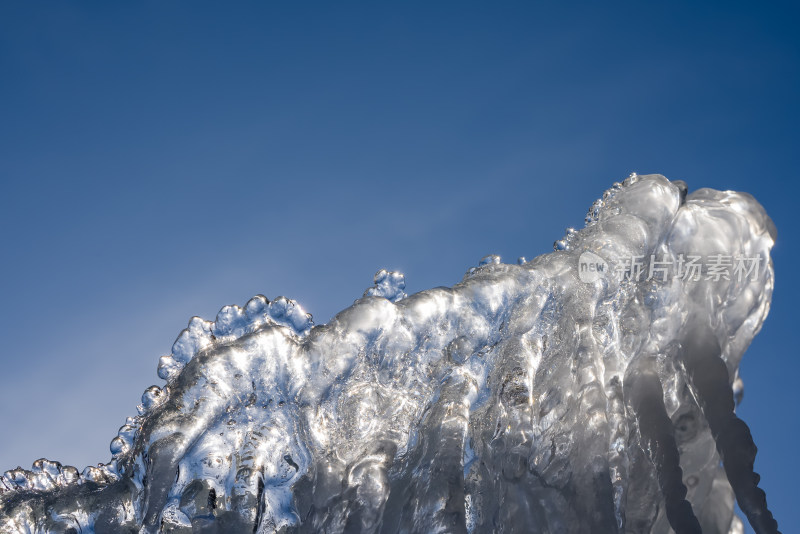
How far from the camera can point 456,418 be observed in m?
4.04

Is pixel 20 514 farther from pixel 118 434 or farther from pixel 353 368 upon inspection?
pixel 353 368

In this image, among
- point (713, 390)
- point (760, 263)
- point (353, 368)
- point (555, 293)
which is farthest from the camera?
point (760, 263)

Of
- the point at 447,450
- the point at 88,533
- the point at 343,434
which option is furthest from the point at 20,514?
→ the point at 447,450

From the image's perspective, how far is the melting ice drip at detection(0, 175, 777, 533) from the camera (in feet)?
11.8

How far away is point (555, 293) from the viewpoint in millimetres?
4281

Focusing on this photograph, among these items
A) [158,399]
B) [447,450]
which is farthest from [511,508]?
[158,399]

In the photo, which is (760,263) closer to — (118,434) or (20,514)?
(118,434)

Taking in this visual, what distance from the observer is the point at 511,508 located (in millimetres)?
3922

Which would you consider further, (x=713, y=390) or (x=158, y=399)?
(x=713, y=390)

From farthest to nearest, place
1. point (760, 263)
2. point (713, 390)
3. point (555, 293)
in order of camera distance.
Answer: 1. point (760, 263)
2. point (713, 390)
3. point (555, 293)

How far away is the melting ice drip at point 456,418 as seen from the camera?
3.60 metres

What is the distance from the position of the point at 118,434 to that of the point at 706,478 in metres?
3.55

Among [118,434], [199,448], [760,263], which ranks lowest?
[199,448]

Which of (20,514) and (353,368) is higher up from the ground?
(353,368)
